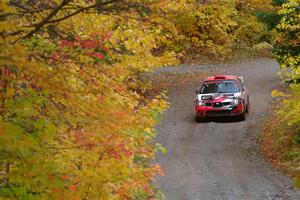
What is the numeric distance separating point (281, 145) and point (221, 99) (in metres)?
3.66

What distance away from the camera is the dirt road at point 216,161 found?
45.9ft

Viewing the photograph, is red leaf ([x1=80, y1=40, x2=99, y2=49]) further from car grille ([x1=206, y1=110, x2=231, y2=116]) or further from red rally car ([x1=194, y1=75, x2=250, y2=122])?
car grille ([x1=206, y1=110, x2=231, y2=116])

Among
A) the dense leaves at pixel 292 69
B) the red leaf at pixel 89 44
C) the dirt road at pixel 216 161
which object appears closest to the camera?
the red leaf at pixel 89 44

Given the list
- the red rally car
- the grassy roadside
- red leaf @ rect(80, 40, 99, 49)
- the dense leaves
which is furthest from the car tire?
red leaf @ rect(80, 40, 99, 49)

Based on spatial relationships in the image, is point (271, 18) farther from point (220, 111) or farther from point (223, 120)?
point (223, 120)

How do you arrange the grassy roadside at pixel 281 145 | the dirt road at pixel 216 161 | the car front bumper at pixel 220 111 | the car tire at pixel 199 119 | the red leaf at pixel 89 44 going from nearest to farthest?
1. the red leaf at pixel 89 44
2. the dirt road at pixel 216 161
3. the grassy roadside at pixel 281 145
4. the car front bumper at pixel 220 111
5. the car tire at pixel 199 119

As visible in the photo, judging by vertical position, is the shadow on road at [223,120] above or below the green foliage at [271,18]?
below

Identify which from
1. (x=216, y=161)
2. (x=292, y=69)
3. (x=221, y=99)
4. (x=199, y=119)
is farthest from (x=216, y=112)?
(x=292, y=69)

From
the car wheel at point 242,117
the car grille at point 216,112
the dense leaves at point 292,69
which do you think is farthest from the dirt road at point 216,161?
the dense leaves at point 292,69

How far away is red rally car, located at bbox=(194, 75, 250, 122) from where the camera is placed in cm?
2089

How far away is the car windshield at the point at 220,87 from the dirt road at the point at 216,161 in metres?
1.30

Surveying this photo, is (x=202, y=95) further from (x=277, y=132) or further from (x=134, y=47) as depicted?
(x=134, y=47)

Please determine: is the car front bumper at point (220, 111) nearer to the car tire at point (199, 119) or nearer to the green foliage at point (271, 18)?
the car tire at point (199, 119)

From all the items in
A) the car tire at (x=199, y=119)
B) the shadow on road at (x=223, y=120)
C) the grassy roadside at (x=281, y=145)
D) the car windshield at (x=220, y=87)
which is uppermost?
the car windshield at (x=220, y=87)
